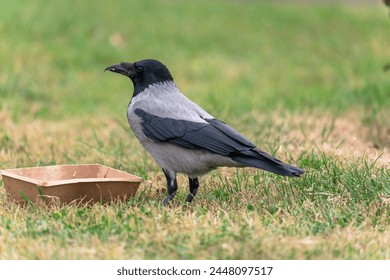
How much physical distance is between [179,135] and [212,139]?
0.25 meters

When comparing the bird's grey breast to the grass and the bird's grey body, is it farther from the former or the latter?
the grass

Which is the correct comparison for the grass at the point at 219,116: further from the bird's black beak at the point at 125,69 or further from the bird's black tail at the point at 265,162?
the bird's black beak at the point at 125,69

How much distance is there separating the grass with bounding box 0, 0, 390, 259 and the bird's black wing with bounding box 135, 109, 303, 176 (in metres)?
0.32

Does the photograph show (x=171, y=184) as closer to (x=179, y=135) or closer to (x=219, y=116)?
(x=179, y=135)

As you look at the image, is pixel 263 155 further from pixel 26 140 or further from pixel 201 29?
pixel 201 29

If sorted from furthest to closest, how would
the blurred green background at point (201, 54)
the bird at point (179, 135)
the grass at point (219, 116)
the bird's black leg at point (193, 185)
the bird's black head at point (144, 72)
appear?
1. the blurred green background at point (201, 54)
2. the bird's black head at point (144, 72)
3. the bird's black leg at point (193, 185)
4. the bird at point (179, 135)
5. the grass at point (219, 116)

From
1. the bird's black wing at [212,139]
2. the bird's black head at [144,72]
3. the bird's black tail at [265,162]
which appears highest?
the bird's black head at [144,72]

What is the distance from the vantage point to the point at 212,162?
17.6 feet

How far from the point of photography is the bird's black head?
5824mm

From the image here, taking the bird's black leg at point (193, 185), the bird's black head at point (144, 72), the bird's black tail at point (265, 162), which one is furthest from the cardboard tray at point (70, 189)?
the bird's black tail at point (265, 162)

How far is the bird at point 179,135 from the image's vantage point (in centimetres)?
523

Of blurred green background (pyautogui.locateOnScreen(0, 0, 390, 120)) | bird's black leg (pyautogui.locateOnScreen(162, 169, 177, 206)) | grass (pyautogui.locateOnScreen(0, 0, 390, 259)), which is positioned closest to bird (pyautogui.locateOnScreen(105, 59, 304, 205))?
bird's black leg (pyautogui.locateOnScreen(162, 169, 177, 206))

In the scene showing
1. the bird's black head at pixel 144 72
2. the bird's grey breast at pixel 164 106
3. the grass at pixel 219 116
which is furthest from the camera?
the bird's black head at pixel 144 72
